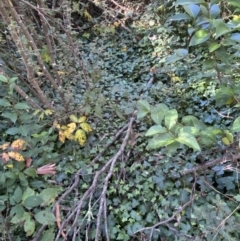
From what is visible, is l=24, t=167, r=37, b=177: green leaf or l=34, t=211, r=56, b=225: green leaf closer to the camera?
l=34, t=211, r=56, b=225: green leaf

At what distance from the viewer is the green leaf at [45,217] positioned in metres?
1.39

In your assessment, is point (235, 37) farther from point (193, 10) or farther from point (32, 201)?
point (32, 201)

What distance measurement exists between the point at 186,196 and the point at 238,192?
28 cm

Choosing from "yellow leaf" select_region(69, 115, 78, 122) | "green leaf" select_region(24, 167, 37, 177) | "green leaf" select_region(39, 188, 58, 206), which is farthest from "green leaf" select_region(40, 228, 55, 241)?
"yellow leaf" select_region(69, 115, 78, 122)

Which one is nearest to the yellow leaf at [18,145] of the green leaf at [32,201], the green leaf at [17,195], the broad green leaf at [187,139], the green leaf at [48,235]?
the green leaf at [17,195]

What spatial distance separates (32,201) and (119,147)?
696 mm

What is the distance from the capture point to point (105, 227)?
1476 mm

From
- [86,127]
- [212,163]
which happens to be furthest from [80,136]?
[212,163]

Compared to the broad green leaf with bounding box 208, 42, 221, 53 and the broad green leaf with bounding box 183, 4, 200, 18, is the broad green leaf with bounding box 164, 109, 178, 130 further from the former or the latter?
the broad green leaf with bounding box 183, 4, 200, 18

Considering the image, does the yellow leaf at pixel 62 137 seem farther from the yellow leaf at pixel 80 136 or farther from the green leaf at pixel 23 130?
the green leaf at pixel 23 130

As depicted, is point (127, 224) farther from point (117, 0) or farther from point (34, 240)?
point (117, 0)

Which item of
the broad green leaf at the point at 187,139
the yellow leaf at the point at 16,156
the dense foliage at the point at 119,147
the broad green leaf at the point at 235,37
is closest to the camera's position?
the broad green leaf at the point at 187,139

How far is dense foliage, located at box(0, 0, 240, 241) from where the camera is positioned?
1267mm

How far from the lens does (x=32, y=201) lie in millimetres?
1366
